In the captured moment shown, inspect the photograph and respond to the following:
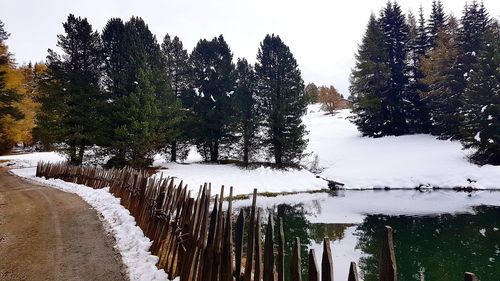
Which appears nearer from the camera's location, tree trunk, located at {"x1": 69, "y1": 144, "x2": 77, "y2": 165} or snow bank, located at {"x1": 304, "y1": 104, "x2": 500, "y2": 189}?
snow bank, located at {"x1": 304, "y1": 104, "x2": 500, "y2": 189}

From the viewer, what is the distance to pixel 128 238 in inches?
376

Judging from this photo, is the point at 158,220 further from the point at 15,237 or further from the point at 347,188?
the point at 347,188

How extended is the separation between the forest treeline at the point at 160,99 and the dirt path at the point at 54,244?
15569mm

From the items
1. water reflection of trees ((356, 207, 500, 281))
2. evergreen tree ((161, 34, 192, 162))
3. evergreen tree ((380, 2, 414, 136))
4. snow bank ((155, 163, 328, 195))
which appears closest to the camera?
Answer: water reflection of trees ((356, 207, 500, 281))

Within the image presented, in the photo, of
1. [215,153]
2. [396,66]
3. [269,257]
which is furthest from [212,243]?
[396,66]

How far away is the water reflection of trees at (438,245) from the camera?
1033 cm

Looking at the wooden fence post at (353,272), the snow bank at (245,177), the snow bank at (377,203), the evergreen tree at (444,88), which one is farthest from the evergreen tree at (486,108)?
the wooden fence post at (353,272)

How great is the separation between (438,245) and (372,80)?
34893 millimetres

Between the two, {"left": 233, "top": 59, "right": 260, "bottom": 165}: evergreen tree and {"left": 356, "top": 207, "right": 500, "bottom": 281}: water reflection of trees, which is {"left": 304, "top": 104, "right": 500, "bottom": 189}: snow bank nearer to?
{"left": 233, "top": 59, "right": 260, "bottom": 165}: evergreen tree

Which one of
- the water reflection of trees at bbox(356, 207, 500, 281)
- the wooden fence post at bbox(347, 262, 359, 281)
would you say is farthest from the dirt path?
the water reflection of trees at bbox(356, 207, 500, 281)

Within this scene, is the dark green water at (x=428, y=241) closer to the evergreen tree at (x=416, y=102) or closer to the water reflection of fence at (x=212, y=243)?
the water reflection of fence at (x=212, y=243)

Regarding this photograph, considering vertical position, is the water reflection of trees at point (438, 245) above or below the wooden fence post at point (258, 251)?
below

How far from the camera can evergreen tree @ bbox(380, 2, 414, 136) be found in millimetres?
43250

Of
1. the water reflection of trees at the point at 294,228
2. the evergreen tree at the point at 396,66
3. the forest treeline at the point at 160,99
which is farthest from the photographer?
the evergreen tree at the point at 396,66
